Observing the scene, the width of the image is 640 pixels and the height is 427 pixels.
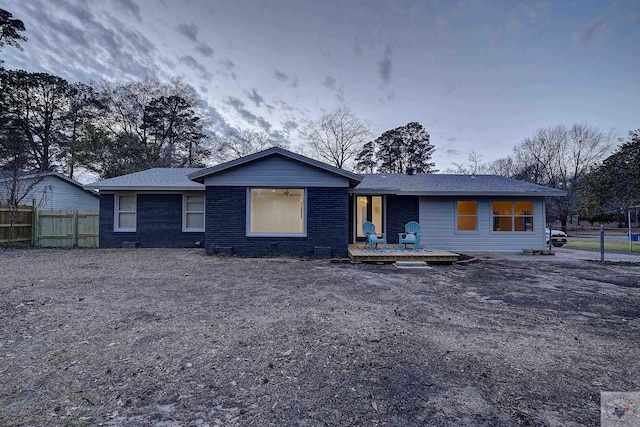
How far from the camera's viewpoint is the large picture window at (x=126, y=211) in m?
11.2

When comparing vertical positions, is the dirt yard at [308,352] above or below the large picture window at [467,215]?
below

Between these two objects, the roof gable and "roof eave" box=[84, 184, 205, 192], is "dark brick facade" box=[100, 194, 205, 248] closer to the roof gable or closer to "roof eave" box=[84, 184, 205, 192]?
"roof eave" box=[84, 184, 205, 192]

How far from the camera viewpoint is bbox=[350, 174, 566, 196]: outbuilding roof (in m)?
11.1

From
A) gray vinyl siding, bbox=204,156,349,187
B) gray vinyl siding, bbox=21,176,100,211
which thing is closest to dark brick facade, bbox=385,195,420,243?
gray vinyl siding, bbox=204,156,349,187

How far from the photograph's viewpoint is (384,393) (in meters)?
2.11

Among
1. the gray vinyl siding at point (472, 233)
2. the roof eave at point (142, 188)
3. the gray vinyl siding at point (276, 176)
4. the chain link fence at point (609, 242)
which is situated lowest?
the chain link fence at point (609, 242)

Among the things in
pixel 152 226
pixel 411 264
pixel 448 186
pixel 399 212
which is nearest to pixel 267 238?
pixel 411 264

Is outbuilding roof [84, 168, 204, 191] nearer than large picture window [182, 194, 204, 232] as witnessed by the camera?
Yes

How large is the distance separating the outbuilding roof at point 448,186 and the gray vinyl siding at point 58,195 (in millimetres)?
17617

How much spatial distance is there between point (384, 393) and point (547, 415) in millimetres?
1096

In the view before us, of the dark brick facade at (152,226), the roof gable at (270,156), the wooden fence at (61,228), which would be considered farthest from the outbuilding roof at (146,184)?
the roof gable at (270,156)

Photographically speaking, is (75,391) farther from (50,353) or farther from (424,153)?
(424,153)

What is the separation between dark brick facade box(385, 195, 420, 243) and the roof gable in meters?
3.30

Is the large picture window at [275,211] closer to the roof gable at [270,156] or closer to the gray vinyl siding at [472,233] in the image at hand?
the roof gable at [270,156]
